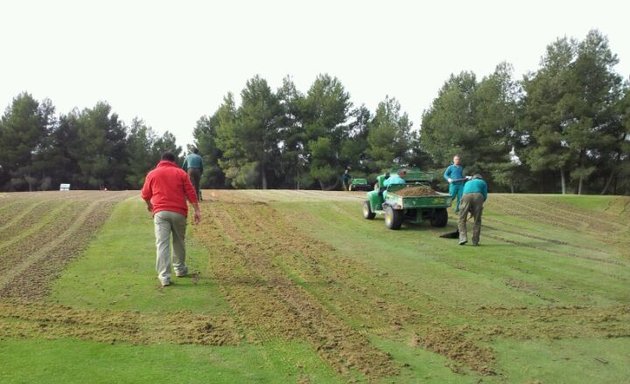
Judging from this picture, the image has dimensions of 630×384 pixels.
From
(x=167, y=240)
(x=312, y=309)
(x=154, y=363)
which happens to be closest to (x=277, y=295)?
(x=312, y=309)

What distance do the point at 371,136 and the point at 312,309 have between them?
4749 cm

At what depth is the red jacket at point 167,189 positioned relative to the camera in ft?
25.3

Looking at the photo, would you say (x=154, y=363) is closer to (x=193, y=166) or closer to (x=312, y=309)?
(x=312, y=309)

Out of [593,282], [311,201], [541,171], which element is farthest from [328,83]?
[593,282]

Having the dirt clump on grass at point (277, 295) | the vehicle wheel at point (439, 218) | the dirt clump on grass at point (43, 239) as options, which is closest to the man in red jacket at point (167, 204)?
the dirt clump on grass at point (277, 295)

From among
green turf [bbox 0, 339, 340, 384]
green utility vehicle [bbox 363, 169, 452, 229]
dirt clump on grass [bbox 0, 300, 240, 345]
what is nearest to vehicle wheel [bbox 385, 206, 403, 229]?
green utility vehicle [bbox 363, 169, 452, 229]

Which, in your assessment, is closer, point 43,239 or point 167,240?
point 167,240

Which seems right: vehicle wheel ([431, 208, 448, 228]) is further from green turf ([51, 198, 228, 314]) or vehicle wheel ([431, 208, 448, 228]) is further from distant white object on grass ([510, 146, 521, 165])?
distant white object on grass ([510, 146, 521, 165])

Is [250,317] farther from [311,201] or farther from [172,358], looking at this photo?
[311,201]

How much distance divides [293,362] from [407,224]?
34.2ft

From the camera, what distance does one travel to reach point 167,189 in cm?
775

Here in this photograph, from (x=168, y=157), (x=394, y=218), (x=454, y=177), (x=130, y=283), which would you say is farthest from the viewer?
(x=454, y=177)

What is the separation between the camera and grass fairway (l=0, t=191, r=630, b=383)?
4.83m

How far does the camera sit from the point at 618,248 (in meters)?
12.2
